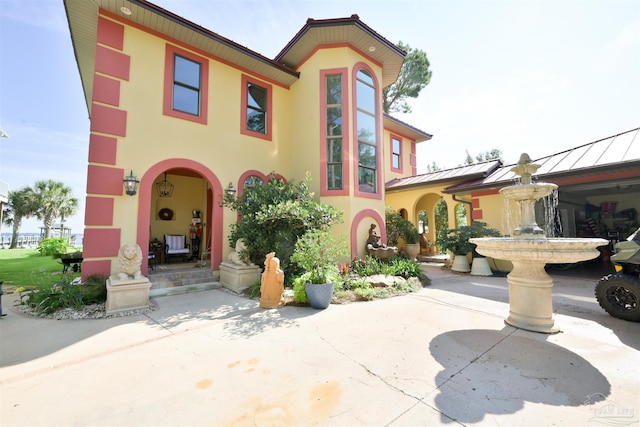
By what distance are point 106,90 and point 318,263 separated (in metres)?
6.46

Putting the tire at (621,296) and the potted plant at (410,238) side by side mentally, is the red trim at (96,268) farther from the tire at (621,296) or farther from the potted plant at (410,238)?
the potted plant at (410,238)

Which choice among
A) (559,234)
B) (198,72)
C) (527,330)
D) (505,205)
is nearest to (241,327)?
(527,330)

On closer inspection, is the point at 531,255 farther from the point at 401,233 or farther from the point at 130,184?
the point at 130,184

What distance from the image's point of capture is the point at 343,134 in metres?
7.92

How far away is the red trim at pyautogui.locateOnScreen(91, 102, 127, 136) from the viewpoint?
5723 mm

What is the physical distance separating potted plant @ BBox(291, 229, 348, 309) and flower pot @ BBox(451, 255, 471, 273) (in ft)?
18.8

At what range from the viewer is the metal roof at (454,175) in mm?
9406

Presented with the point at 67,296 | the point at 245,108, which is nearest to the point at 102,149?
the point at 67,296

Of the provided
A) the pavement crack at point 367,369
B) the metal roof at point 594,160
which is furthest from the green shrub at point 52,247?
the metal roof at point 594,160

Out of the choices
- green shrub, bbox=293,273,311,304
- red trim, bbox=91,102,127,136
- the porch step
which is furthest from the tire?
red trim, bbox=91,102,127,136

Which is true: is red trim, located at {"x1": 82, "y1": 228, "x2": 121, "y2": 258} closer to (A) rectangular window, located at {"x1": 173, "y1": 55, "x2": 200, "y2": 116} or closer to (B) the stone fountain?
Answer: (A) rectangular window, located at {"x1": 173, "y1": 55, "x2": 200, "y2": 116}

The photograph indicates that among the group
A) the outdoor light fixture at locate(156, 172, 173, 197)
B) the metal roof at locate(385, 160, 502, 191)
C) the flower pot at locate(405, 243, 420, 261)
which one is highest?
the metal roof at locate(385, 160, 502, 191)

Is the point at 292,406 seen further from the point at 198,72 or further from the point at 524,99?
the point at 524,99

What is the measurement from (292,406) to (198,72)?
863cm
